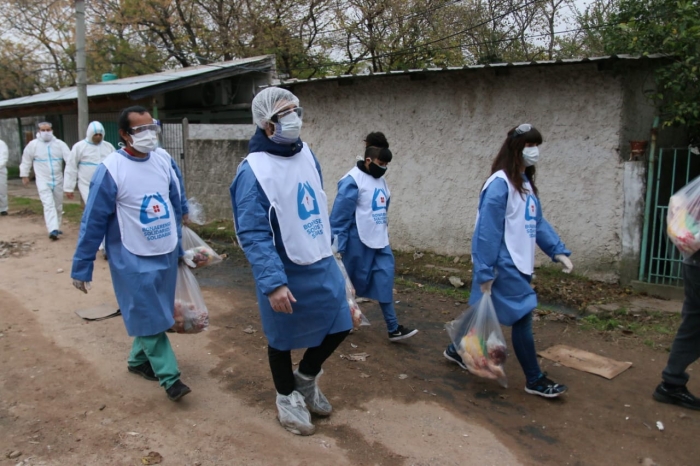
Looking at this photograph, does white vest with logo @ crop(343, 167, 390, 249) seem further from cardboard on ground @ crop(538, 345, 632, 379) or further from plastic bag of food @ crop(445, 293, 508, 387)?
cardboard on ground @ crop(538, 345, 632, 379)

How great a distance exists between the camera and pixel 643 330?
202 inches

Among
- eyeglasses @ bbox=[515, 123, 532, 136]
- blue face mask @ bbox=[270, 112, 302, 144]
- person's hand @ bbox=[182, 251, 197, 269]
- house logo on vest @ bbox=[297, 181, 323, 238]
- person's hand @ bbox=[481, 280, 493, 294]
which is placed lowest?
person's hand @ bbox=[481, 280, 493, 294]

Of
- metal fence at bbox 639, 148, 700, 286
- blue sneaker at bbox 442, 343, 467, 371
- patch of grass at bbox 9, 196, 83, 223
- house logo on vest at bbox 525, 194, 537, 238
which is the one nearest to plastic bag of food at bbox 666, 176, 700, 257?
house logo on vest at bbox 525, 194, 537, 238

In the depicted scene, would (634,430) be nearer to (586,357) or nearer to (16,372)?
(586,357)

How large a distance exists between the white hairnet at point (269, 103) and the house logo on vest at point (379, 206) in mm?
1818

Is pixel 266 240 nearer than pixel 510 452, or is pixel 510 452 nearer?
pixel 266 240

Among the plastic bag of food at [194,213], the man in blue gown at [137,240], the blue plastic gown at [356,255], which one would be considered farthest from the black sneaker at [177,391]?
the blue plastic gown at [356,255]

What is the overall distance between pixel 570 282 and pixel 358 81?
4029 millimetres

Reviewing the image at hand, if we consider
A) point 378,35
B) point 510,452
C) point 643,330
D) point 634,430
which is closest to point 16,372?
point 510,452

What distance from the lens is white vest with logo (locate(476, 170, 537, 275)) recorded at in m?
3.77

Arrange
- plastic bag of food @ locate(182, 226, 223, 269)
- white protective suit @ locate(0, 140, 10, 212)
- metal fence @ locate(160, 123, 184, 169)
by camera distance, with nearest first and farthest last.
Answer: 1. plastic bag of food @ locate(182, 226, 223, 269)
2. metal fence @ locate(160, 123, 184, 169)
3. white protective suit @ locate(0, 140, 10, 212)

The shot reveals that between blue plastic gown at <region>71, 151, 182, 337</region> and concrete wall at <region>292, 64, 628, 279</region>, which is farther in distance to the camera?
concrete wall at <region>292, 64, 628, 279</region>

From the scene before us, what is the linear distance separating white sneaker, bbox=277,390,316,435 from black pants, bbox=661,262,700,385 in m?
2.35

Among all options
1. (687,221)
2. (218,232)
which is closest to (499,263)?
(687,221)
